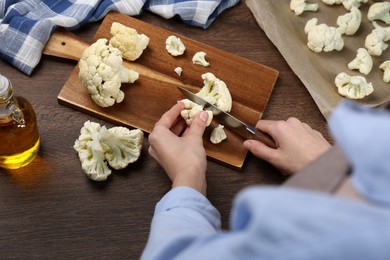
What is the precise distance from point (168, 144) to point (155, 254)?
27cm

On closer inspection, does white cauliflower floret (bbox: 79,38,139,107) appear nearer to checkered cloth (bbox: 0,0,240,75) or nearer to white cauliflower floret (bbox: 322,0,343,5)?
checkered cloth (bbox: 0,0,240,75)

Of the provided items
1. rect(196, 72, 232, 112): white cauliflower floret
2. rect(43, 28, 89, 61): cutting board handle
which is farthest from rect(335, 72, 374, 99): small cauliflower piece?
rect(43, 28, 89, 61): cutting board handle

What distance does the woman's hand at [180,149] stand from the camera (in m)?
0.88

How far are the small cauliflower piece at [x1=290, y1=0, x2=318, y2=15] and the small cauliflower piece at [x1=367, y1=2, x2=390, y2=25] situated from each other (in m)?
0.12

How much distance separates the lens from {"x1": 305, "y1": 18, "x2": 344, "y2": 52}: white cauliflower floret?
3.71 feet

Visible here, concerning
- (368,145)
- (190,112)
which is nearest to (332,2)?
(190,112)

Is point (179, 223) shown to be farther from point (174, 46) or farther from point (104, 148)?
point (174, 46)

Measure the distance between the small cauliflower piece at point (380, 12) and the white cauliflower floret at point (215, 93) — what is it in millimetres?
392

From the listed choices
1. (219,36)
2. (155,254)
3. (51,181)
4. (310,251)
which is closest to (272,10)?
(219,36)

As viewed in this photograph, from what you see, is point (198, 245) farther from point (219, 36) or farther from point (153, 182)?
point (219, 36)

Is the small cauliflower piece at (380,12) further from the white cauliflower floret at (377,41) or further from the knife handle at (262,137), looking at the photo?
the knife handle at (262,137)

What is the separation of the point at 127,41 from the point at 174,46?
0.33 ft

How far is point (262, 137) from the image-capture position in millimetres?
995

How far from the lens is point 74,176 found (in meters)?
0.97
